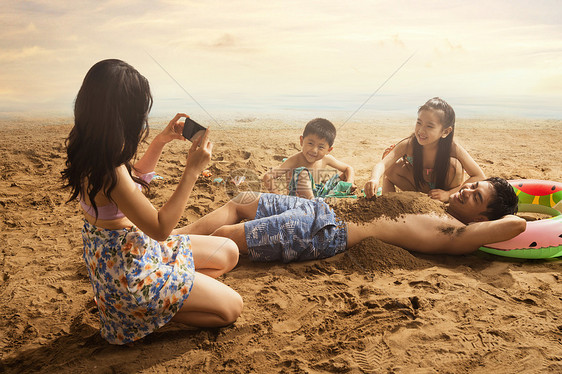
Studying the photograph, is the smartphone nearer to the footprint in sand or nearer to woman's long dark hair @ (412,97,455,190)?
the footprint in sand

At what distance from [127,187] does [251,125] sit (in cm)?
688

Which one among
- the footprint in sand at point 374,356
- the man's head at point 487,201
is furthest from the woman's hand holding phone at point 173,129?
the man's head at point 487,201

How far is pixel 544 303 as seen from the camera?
245 centimetres

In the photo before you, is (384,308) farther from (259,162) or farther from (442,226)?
(259,162)

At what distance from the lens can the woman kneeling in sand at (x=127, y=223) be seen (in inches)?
71.8

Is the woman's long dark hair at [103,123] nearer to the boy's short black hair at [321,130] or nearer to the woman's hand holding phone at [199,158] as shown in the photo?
the woman's hand holding phone at [199,158]

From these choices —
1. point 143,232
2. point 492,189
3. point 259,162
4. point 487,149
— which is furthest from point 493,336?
point 487,149

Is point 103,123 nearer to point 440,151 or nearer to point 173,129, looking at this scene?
point 173,129

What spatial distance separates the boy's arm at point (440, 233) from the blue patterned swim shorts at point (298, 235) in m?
0.34

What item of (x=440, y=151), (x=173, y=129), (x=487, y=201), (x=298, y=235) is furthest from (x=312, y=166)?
(x=173, y=129)

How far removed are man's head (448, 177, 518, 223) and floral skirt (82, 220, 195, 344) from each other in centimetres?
205

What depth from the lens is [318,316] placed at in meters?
2.33

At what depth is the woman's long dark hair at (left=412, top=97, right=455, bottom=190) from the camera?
3850 mm

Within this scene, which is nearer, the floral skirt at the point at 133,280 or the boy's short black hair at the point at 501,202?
the floral skirt at the point at 133,280
